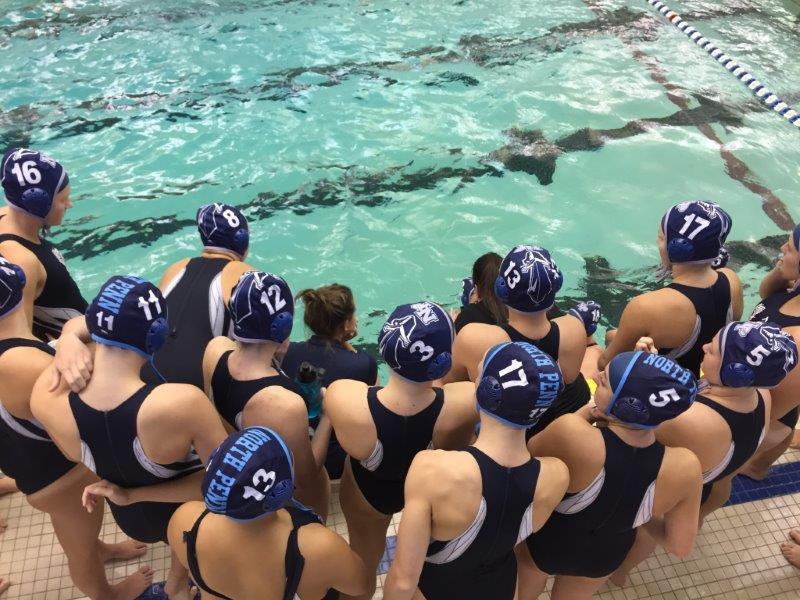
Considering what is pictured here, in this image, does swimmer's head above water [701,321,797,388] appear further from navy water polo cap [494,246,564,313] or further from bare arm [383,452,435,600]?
bare arm [383,452,435,600]

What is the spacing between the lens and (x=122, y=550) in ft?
11.0

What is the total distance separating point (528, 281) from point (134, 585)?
8.67 feet

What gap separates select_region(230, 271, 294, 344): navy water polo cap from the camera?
2.46 meters

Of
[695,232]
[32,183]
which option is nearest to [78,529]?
[32,183]

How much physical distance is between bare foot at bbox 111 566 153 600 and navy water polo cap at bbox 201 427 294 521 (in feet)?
5.62

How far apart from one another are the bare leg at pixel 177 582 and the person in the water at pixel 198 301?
89cm

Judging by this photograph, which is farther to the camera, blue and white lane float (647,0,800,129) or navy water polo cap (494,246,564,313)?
blue and white lane float (647,0,800,129)

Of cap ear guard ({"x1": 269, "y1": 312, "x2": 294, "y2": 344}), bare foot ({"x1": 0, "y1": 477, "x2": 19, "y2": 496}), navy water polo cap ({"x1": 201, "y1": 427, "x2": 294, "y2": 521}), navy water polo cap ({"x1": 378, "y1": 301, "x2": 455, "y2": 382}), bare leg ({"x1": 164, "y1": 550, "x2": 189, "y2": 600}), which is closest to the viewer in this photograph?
navy water polo cap ({"x1": 201, "y1": 427, "x2": 294, "y2": 521})

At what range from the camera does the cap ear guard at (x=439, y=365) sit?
2.28m

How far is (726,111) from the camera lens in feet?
30.7

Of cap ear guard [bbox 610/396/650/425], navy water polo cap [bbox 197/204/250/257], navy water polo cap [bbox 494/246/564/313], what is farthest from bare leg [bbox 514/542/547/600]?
navy water polo cap [bbox 197/204/250/257]

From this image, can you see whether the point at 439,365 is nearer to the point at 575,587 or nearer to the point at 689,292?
the point at 575,587

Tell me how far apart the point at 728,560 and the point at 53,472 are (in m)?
3.78

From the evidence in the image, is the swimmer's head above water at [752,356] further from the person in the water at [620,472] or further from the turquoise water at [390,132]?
the turquoise water at [390,132]
